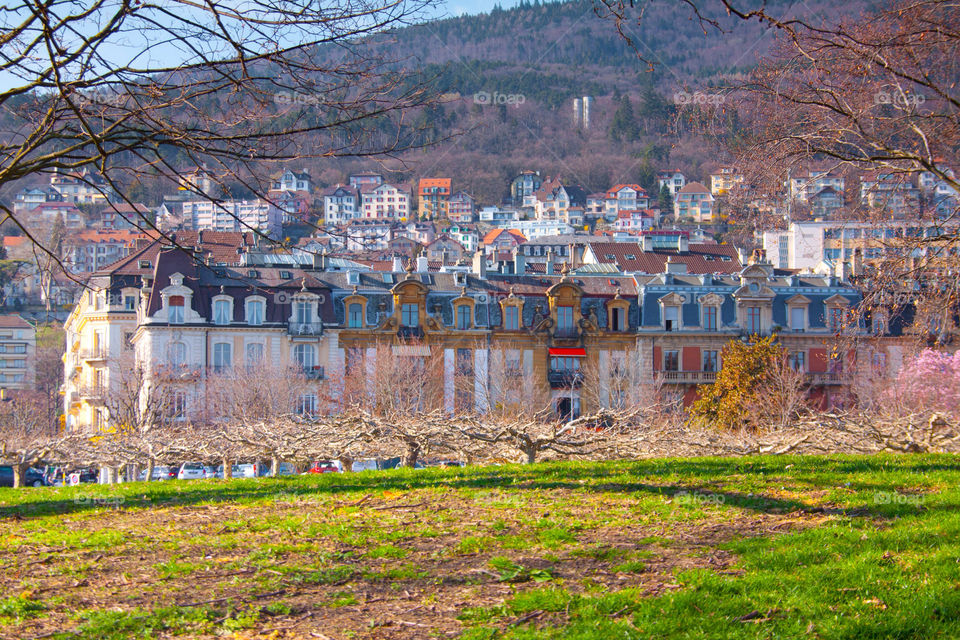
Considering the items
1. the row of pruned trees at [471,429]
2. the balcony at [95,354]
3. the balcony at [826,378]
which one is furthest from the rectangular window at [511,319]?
the balcony at [95,354]

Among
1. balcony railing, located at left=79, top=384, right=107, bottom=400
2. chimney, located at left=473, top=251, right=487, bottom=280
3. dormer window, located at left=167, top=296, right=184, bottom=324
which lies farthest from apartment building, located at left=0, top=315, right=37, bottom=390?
chimney, located at left=473, top=251, right=487, bottom=280

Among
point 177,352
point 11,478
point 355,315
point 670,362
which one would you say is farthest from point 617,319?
point 11,478

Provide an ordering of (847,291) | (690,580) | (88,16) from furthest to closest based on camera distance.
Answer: (847,291) → (88,16) → (690,580)

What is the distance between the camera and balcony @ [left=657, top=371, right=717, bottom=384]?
50688 mm

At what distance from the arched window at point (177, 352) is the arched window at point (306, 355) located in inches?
194

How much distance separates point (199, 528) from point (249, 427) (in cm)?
1038

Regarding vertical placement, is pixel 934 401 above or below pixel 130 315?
below

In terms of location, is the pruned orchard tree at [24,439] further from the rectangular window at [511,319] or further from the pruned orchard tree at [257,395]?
the rectangular window at [511,319]

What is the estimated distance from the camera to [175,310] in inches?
1806

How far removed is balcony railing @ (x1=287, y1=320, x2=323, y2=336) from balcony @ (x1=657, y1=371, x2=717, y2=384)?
16973 millimetres

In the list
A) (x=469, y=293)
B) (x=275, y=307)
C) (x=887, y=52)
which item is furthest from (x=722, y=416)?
(x=887, y=52)

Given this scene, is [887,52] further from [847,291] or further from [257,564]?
[847,291]

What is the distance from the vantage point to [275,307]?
47.7 metres

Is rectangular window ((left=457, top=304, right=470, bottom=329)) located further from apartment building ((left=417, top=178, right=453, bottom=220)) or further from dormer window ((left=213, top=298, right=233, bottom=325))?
apartment building ((left=417, top=178, right=453, bottom=220))
